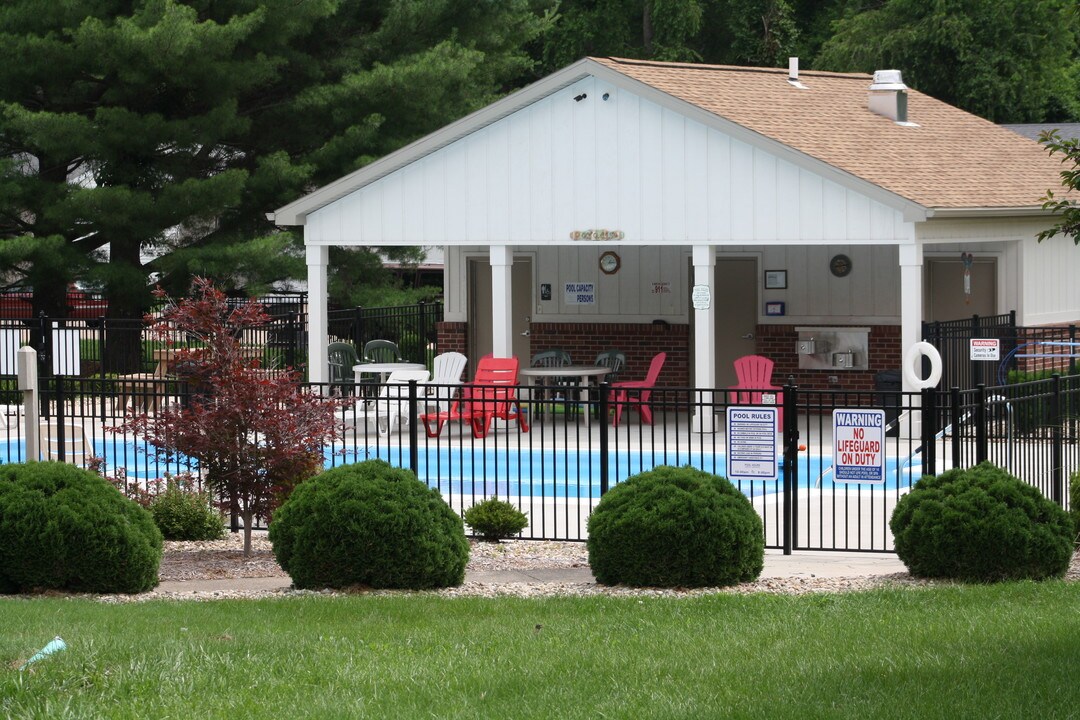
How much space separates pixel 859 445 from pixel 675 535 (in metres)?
2.41

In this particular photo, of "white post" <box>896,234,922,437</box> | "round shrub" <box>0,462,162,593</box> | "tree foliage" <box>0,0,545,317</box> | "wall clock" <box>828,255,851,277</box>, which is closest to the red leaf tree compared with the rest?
"round shrub" <box>0,462,162,593</box>

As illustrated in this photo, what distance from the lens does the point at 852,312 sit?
24172mm

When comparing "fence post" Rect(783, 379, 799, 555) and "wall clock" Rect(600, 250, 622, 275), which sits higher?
"wall clock" Rect(600, 250, 622, 275)

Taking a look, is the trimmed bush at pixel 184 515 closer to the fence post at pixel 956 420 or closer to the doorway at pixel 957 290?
the fence post at pixel 956 420

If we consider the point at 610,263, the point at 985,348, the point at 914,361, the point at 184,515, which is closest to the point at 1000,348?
the point at 985,348

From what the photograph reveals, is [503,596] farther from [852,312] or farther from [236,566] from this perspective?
[852,312]

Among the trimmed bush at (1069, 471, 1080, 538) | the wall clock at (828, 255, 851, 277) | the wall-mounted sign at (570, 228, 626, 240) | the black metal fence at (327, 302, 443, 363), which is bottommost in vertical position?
the trimmed bush at (1069, 471, 1080, 538)

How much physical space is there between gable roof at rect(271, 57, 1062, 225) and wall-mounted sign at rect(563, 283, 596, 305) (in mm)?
3787

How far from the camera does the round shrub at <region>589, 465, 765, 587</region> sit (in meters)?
10.8

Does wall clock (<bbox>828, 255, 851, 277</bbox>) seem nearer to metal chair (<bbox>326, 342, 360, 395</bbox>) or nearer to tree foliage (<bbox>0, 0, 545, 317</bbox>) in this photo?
metal chair (<bbox>326, 342, 360, 395</bbox>)

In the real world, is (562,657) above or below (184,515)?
below

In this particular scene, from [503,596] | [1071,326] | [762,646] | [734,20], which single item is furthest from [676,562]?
[734,20]

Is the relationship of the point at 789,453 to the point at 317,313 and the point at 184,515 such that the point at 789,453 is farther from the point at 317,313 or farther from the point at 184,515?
the point at 317,313

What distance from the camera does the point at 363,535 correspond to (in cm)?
1084
